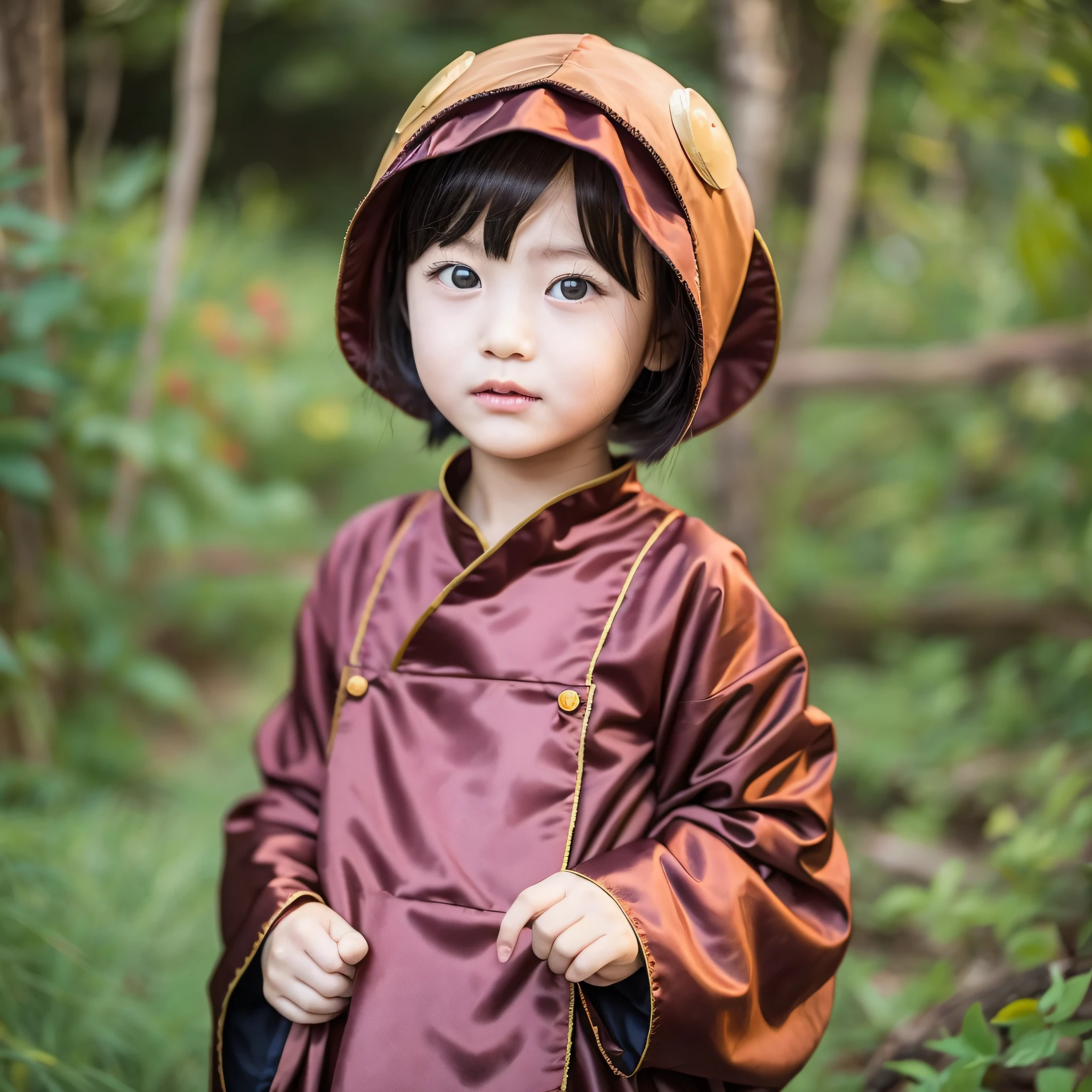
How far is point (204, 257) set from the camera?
11.1 ft

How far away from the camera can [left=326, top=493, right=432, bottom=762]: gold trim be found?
1.07 metres

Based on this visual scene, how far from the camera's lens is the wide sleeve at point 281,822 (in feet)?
3.36

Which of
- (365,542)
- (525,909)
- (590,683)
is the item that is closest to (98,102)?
(365,542)

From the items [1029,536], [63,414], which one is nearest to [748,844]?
[63,414]

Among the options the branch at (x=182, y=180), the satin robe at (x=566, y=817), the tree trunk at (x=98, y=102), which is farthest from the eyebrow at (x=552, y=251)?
the tree trunk at (x=98, y=102)

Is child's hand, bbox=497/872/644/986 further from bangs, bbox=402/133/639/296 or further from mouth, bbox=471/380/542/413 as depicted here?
bangs, bbox=402/133/639/296

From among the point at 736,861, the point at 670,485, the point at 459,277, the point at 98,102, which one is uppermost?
the point at 98,102

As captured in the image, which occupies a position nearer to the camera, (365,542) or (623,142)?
(623,142)

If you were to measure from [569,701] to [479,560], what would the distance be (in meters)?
0.15

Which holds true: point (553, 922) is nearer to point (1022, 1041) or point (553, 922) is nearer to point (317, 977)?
point (317, 977)

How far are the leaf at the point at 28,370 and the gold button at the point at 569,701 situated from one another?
107 cm

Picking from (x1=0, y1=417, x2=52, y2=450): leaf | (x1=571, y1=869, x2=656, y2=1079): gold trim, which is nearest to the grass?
(x1=0, y1=417, x2=52, y2=450): leaf

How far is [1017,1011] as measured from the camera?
43.3 inches

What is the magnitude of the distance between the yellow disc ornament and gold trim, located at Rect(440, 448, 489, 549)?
0.37 metres
